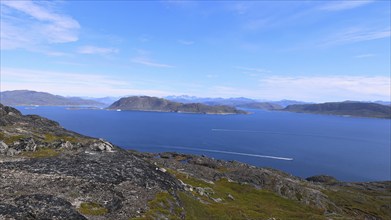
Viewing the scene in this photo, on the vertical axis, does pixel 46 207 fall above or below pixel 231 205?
above

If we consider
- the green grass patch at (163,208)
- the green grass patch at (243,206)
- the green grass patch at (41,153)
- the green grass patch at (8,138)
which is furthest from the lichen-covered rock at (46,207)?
the green grass patch at (8,138)

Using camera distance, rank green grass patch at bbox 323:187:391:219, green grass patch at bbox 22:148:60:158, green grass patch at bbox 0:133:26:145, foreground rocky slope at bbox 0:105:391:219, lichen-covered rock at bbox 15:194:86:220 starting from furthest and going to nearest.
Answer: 1. green grass patch at bbox 323:187:391:219
2. green grass patch at bbox 0:133:26:145
3. green grass patch at bbox 22:148:60:158
4. foreground rocky slope at bbox 0:105:391:219
5. lichen-covered rock at bbox 15:194:86:220

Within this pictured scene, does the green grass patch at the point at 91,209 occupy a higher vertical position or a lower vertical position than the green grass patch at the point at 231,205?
higher

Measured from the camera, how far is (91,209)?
118ft

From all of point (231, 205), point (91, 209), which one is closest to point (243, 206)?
point (231, 205)

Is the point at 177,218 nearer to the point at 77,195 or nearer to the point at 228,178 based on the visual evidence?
the point at 77,195

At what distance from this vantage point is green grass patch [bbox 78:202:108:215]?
115 feet

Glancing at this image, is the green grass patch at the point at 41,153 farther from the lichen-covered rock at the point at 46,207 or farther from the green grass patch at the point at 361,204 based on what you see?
the green grass patch at the point at 361,204

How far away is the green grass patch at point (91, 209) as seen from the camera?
35.0 m

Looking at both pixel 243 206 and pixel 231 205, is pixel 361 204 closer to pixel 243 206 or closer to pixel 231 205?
pixel 243 206

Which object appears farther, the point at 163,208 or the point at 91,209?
the point at 163,208

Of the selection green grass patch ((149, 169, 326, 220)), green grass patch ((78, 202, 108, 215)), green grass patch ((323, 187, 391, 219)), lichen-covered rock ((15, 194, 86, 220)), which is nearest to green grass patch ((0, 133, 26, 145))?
lichen-covered rock ((15, 194, 86, 220))

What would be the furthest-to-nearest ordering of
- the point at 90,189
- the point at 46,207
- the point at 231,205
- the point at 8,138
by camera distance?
1. the point at 8,138
2. the point at 231,205
3. the point at 90,189
4. the point at 46,207

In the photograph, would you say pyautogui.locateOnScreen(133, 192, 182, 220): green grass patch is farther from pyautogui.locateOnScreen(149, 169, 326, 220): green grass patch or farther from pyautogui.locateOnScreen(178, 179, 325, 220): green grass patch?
pyautogui.locateOnScreen(178, 179, 325, 220): green grass patch
